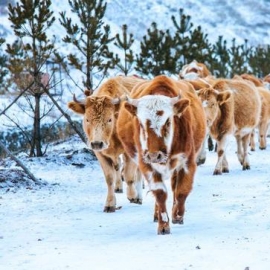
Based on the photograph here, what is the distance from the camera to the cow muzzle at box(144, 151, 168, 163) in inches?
224

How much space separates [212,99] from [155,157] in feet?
18.4

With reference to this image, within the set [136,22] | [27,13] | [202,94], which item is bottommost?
[202,94]

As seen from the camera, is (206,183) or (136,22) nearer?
(206,183)

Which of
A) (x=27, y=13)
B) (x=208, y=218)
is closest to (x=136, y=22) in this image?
(x=27, y=13)

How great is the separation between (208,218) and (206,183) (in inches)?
125

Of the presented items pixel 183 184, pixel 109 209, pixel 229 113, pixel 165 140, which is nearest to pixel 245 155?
pixel 229 113

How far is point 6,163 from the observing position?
13.4 meters

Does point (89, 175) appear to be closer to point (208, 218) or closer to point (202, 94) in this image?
point (202, 94)

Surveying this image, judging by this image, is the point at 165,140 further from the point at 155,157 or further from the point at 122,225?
the point at 122,225

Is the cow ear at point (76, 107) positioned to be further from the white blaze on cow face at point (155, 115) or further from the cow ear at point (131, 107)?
the white blaze on cow face at point (155, 115)

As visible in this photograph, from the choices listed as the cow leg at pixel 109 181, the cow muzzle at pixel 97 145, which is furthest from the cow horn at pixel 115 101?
the cow leg at pixel 109 181

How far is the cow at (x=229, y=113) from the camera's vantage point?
11.1 metres

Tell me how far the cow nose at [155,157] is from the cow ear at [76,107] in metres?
2.19

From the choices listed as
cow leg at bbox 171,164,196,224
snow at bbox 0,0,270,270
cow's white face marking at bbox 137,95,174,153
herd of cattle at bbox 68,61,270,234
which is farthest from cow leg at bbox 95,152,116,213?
cow's white face marking at bbox 137,95,174,153
